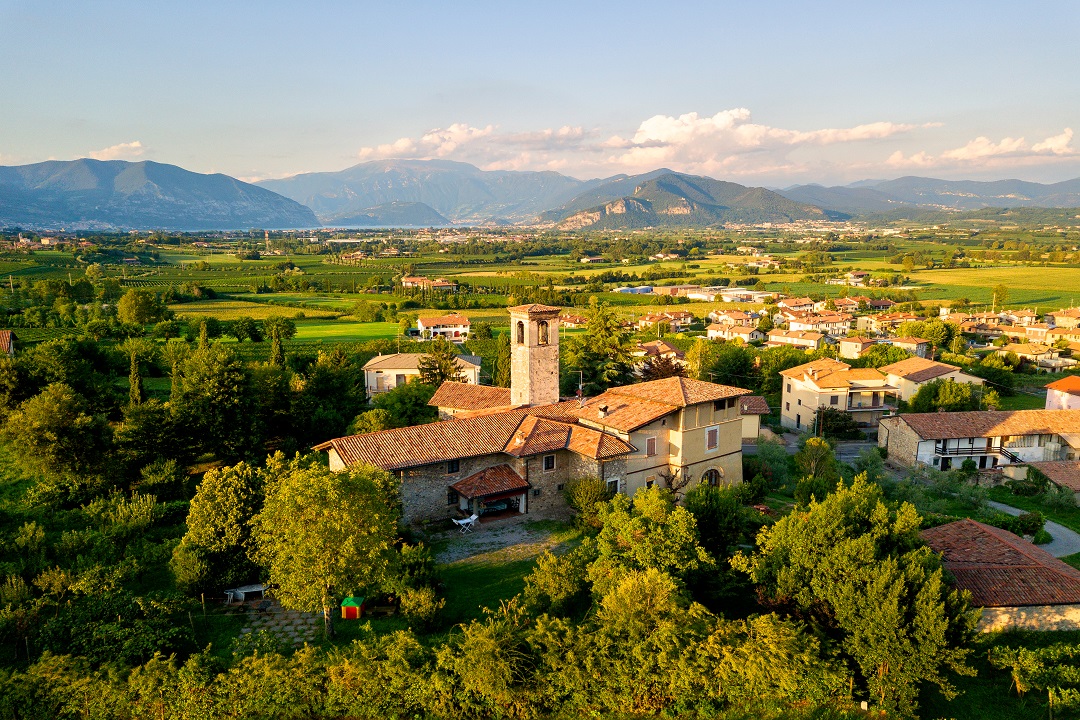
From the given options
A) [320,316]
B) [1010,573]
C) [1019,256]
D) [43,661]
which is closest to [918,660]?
[1010,573]

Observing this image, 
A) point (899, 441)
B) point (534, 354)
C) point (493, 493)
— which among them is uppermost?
point (534, 354)

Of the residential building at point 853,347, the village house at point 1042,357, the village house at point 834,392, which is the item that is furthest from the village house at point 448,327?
the village house at point 1042,357

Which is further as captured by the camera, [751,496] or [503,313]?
[503,313]

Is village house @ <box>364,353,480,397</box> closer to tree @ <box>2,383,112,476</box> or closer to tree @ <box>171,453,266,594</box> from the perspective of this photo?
tree @ <box>2,383,112,476</box>

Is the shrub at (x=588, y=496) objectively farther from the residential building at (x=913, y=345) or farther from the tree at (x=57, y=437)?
the residential building at (x=913, y=345)

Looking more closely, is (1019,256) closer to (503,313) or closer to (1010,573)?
(503,313)

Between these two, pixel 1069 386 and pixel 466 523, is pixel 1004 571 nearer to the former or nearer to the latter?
pixel 466 523

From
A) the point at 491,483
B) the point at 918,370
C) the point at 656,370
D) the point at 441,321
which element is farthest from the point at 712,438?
the point at 441,321

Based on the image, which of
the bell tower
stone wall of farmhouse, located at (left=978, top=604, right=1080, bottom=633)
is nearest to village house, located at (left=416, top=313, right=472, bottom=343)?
the bell tower

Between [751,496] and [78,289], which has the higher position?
[78,289]
